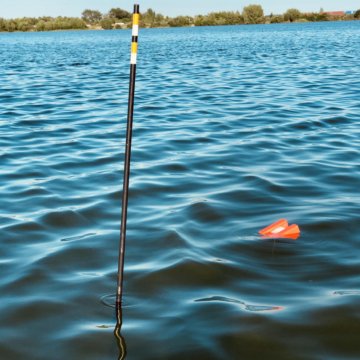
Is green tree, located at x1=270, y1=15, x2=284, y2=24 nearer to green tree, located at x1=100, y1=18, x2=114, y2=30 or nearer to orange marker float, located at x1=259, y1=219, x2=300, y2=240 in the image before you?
green tree, located at x1=100, y1=18, x2=114, y2=30

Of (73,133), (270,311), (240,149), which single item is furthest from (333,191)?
(73,133)

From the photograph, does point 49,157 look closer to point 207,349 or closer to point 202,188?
point 202,188

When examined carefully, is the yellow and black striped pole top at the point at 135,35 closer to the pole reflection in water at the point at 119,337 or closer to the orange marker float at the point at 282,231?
the pole reflection in water at the point at 119,337

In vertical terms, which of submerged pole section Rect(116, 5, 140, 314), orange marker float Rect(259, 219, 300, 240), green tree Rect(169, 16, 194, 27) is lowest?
orange marker float Rect(259, 219, 300, 240)

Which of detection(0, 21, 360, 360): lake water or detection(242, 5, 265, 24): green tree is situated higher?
detection(242, 5, 265, 24): green tree

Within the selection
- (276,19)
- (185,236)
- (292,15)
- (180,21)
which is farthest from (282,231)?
(276,19)

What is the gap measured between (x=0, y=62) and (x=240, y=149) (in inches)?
1050

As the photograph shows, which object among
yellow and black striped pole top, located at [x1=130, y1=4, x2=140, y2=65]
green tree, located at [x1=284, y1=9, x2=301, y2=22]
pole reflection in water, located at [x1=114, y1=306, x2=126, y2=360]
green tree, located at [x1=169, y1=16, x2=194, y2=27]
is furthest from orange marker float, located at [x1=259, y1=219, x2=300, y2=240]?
green tree, located at [x1=284, y1=9, x2=301, y2=22]

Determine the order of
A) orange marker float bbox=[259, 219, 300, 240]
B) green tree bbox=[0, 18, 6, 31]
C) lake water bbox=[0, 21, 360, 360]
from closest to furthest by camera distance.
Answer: lake water bbox=[0, 21, 360, 360]
orange marker float bbox=[259, 219, 300, 240]
green tree bbox=[0, 18, 6, 31]

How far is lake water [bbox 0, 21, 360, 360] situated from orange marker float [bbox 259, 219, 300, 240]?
84mm

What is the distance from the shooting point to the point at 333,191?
25.3 ft

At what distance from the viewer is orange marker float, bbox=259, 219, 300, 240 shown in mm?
6113

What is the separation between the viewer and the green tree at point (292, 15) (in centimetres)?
12862

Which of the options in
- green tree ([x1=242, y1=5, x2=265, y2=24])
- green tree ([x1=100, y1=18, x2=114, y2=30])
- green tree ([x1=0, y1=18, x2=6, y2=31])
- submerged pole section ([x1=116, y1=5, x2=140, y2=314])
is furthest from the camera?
green tree ([x1=242, y1=5, x2=265, y2=24])
